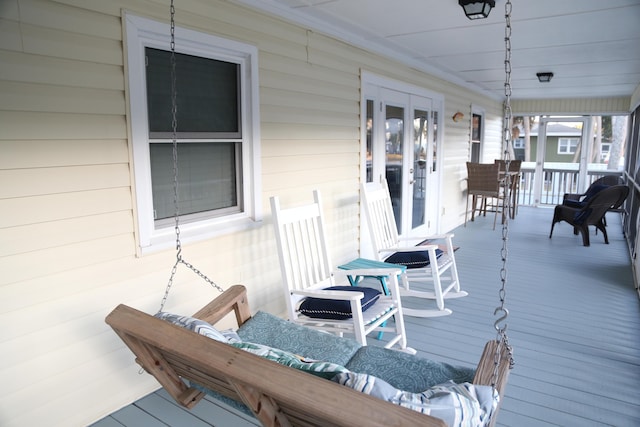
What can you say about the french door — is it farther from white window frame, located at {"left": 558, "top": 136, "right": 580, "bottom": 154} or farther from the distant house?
white window frame, located at {"left": 558, "top": 136, "right": 580, "bottom": 154}

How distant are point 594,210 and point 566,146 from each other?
A: 48.6ft

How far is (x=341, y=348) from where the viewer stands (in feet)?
6.88

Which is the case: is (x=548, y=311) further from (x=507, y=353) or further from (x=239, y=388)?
(x=239, y=388)

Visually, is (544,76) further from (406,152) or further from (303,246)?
(303,246)

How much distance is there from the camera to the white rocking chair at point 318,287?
8.64ft

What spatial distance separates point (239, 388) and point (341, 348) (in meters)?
0.90

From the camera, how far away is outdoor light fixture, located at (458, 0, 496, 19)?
2.92 metres

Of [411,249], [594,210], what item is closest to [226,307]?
[411,249]

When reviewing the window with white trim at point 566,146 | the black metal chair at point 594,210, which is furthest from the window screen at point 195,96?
the window with white trim at point 566,146

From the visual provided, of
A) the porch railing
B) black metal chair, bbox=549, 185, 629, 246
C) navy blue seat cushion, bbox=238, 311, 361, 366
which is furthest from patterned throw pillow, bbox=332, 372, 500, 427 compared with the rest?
the porch railing

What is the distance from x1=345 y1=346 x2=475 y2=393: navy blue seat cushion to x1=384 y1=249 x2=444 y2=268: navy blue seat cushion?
1804 millimetres

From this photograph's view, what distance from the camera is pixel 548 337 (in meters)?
3.32

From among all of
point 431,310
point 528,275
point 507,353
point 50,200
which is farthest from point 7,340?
point 528,275

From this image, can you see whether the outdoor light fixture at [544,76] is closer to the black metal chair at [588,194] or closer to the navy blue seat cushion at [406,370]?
the black metal chair at [588,194]
